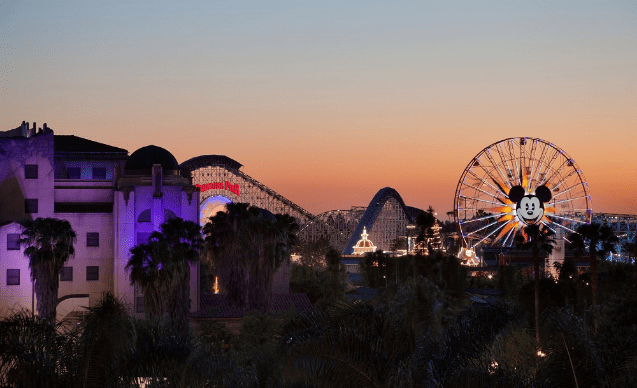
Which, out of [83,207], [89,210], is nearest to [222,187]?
[83,207]

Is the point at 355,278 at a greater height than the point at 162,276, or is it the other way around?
the point at 162,276

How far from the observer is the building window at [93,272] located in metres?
72.8

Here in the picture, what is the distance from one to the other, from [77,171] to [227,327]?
86.9 ft

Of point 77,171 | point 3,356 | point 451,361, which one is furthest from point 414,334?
point 77,171

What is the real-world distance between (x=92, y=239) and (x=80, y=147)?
59.3 ft

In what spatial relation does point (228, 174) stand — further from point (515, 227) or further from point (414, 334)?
point (414, 334)

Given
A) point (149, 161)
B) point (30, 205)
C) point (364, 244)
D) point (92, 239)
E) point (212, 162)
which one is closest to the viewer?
point (92, 239)

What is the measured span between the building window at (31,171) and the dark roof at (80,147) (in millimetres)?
13151

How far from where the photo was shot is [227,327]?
6800cm

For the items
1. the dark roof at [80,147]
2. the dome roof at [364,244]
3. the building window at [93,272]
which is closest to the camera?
the building window at [93,272]

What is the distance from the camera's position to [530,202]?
115 meters

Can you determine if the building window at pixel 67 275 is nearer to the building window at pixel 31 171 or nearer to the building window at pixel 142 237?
the building window at pixel 142 237

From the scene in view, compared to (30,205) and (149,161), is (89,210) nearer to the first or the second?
(30,205)

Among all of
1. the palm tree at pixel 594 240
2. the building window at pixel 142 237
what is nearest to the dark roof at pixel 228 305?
the building window at pixel 142 237
